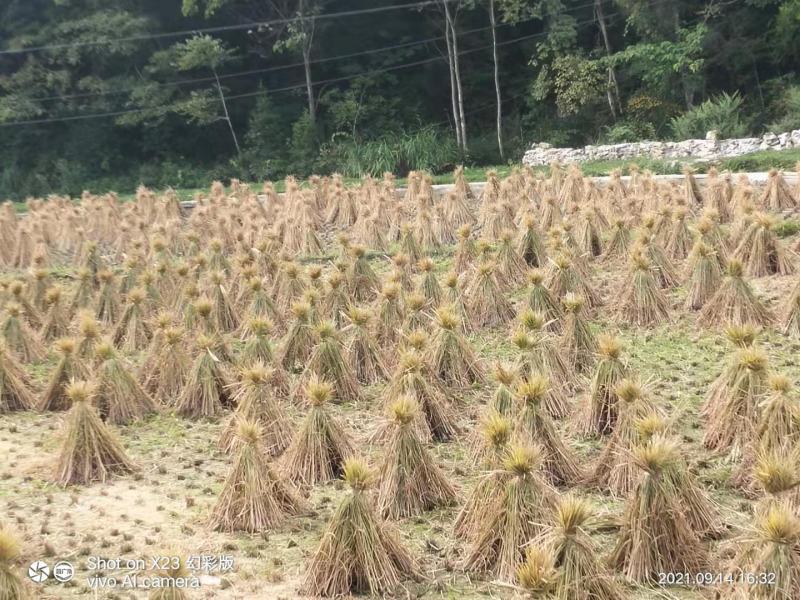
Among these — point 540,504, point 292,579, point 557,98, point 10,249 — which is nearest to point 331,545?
point 292,579

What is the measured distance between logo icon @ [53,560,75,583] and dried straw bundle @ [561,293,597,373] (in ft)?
12.9

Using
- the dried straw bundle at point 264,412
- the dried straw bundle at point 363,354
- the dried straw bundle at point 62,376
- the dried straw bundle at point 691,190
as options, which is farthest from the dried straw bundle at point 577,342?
the dried straw bundle at point 691,190

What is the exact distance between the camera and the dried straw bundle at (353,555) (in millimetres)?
4137

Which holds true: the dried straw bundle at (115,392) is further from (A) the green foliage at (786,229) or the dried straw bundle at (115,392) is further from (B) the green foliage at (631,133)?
(B) the green foliage at (631,133)

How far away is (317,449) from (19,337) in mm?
4175

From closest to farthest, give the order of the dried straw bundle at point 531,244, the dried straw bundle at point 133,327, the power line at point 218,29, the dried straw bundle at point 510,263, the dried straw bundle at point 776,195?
the dried straw bundle at point 133,327
the dried straw bundle at point 510,263
the dried straw bundle at point 531,244
the dried straw bundle at point 776,195
the power line at point 218,29

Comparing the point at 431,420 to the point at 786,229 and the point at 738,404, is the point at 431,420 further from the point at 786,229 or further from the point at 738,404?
the point at 786,229

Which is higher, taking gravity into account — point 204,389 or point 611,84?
point 611,84

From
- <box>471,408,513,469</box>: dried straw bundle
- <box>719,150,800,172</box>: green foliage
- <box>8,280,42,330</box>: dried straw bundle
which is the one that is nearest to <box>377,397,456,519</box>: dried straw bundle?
<box>471,408,513,469</box>: dried straw bundle

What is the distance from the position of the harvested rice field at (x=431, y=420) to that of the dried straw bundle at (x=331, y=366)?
22 mm

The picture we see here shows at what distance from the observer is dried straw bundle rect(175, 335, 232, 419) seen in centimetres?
673

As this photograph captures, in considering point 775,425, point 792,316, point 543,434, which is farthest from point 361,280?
point 775,425

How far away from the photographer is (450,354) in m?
6.80

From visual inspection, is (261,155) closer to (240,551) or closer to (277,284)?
(277,284)
